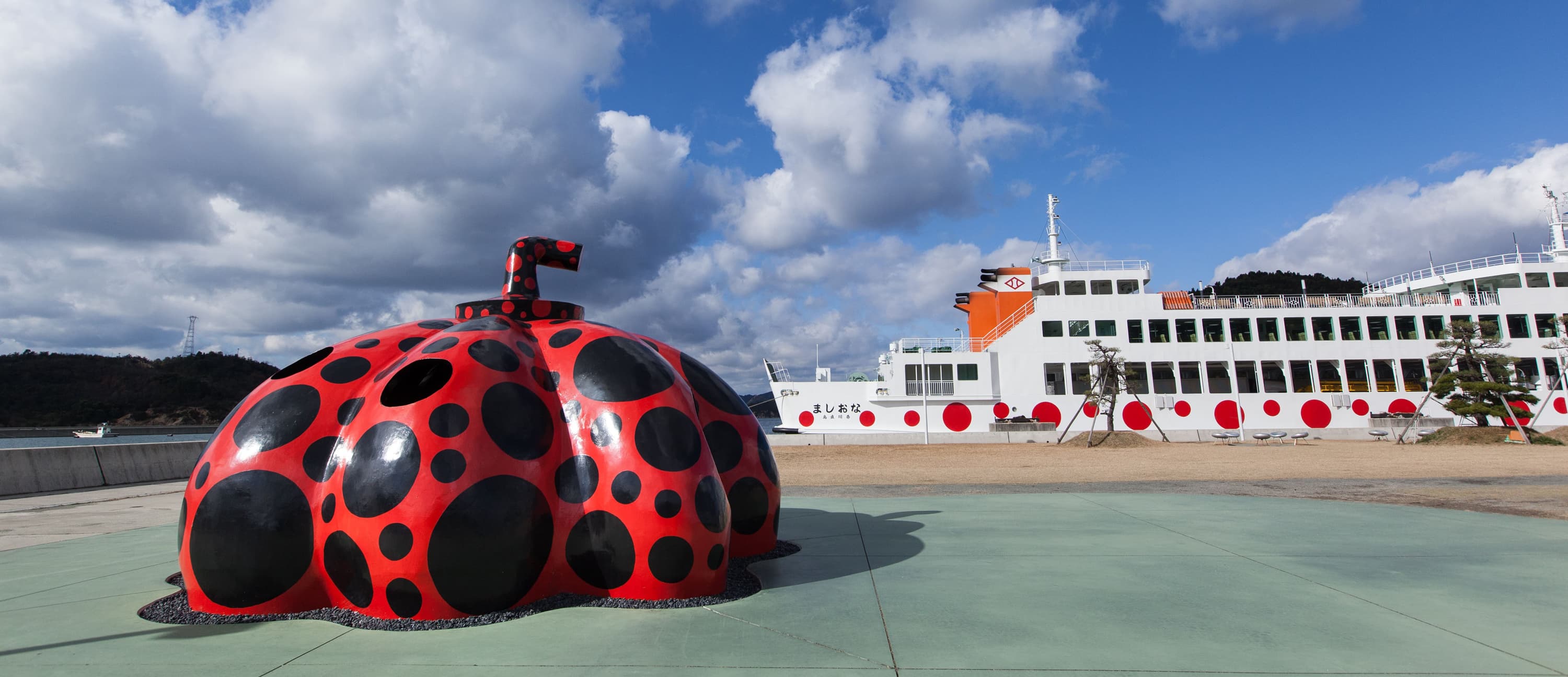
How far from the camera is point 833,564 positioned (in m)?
6.68

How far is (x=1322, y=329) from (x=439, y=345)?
1924 inches

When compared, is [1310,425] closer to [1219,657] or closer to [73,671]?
[1219,657]

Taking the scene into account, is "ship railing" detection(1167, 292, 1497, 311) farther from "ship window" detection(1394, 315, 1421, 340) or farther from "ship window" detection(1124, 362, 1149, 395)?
"ship window" detection(1124, 362, 1149, 395)

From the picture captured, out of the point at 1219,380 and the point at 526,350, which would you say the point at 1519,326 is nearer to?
the point at 1219,380

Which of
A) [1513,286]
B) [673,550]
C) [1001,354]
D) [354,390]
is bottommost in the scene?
[673,550]

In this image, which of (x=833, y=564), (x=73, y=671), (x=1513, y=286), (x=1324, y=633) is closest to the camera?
(x=73, y=671)

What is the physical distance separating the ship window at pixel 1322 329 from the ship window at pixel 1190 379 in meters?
6.26

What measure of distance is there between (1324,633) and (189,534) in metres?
7.20

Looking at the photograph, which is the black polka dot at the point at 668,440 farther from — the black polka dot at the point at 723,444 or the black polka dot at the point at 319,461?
the black polka dot at the point at 319,461

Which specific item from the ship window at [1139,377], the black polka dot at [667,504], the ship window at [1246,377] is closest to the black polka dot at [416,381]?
the black polka dot at [667,504]

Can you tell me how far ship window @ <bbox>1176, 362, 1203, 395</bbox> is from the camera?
42747mm

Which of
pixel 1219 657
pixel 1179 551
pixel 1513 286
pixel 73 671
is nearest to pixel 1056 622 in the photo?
pixel 1219 657

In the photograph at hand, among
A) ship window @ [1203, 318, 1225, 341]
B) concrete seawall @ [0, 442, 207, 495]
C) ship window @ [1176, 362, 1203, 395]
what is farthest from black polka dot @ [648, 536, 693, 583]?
ship window @ [1176, 362, 1203, 395]

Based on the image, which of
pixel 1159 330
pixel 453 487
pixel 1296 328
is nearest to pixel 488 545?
pixel 453 487
